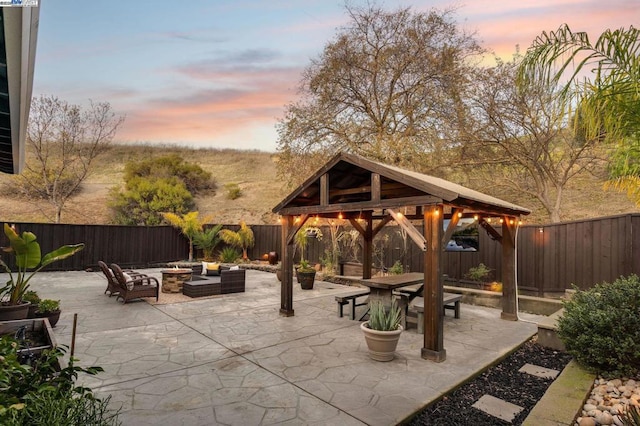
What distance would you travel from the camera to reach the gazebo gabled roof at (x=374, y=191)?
16.4ft

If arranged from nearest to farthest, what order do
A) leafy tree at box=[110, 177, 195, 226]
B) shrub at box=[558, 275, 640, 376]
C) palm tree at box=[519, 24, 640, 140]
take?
palm tree at box=[519, 24, 640, 140], shrub at box=[558, 275, 640, 376], leafy tree at box=[110, 177, 195, 226]

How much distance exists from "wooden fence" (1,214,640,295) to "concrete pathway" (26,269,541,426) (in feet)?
5.87

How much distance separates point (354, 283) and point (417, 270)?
220 cm

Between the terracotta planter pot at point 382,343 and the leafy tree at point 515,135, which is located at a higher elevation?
the leafy tree at point 515,135

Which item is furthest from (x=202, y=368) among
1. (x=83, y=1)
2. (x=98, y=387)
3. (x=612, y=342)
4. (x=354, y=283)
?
(x=83, y=1)

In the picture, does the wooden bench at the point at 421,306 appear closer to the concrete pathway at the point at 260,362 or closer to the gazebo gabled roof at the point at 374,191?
the concrete pathway at the point at 260,362

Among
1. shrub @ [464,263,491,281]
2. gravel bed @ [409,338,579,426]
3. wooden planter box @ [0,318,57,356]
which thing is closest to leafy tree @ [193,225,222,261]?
shrub @ [464,263,491,281]

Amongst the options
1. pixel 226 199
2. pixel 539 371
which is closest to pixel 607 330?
pixel 539 371

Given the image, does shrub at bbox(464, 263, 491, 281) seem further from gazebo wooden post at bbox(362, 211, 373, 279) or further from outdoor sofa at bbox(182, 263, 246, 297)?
outdoor sofa at bbox(182, 263, 246, 297)

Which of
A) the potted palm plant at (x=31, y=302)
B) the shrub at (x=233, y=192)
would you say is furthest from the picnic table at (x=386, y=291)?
the shrub at (x=233, y=192)

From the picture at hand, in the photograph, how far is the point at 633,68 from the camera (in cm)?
304

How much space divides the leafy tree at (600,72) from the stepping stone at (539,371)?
292 cm

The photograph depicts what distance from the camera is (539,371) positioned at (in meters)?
4.53

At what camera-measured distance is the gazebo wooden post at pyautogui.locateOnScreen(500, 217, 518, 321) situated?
705 cm
